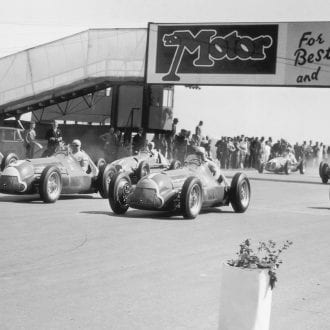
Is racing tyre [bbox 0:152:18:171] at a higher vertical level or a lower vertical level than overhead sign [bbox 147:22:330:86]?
lower

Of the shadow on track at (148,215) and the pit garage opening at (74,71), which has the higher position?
the pit garage opening at (74,71)

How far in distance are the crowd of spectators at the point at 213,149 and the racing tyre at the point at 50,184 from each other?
19.9 feet

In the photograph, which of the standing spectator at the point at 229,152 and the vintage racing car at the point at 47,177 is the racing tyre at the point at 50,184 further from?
the standing spectator at the point at 229,152

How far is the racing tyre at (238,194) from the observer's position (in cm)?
1334

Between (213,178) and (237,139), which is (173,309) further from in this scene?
(237,139)

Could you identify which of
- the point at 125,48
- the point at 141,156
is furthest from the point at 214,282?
the point at 125,48

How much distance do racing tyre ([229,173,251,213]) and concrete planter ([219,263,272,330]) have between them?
905 cm

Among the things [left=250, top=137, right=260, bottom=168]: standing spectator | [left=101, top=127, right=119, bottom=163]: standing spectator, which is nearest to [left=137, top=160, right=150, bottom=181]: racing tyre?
[left=101, top=127, right=119, bottom=163]: standing spectator

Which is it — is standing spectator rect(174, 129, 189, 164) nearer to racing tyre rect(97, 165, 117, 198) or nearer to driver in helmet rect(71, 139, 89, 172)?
racing tyre rect(97, 165, 117, 198)

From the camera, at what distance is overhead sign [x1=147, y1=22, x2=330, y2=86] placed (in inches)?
1089

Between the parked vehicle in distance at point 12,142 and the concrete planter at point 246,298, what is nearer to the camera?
the concrete planter at point 246,298

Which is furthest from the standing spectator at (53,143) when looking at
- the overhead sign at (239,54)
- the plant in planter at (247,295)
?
the plant in planter at (247,295)

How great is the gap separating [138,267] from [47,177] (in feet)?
22.0

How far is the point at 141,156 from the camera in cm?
1945
